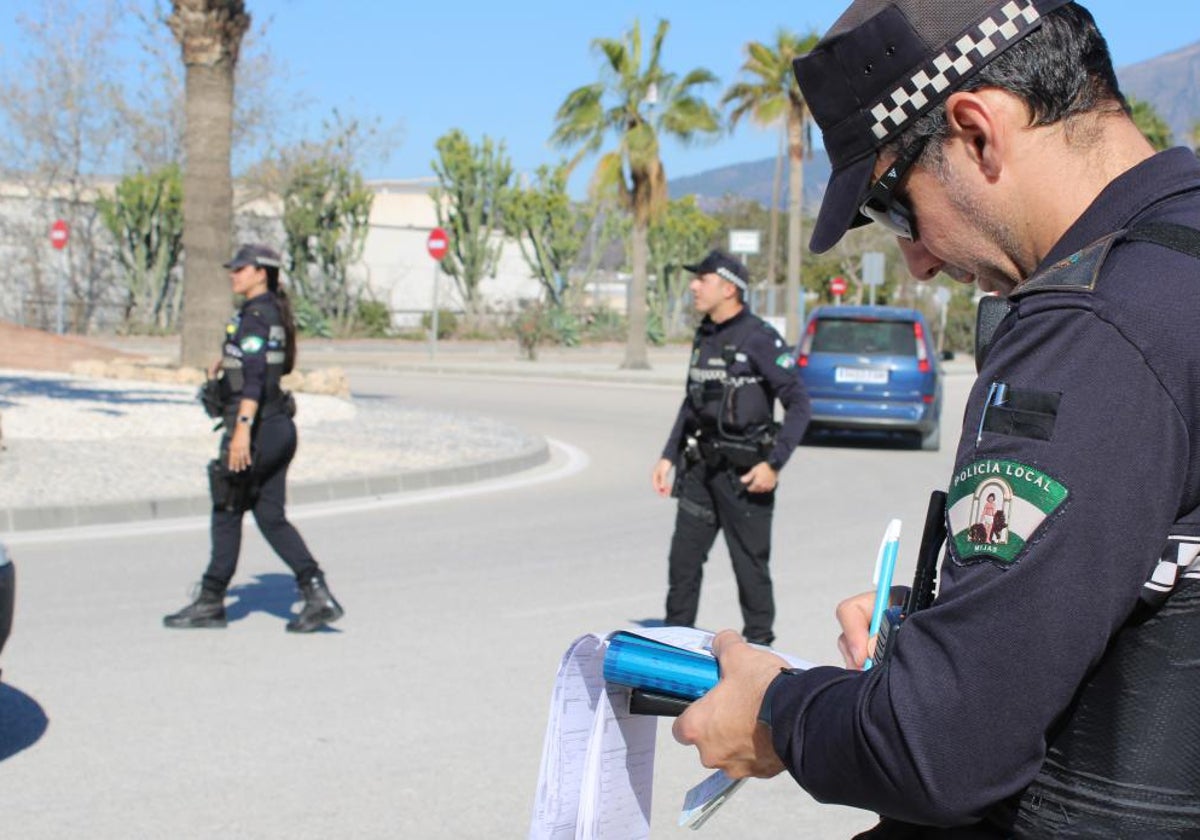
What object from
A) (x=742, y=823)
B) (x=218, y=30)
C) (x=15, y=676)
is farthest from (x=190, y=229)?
(x=742, y=823)

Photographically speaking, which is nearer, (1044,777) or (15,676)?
(1044,777)

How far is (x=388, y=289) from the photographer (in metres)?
48.5

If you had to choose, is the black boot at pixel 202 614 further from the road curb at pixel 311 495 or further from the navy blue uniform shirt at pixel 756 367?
the road curb at pixel 311 495

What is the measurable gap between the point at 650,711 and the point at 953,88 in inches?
33.2

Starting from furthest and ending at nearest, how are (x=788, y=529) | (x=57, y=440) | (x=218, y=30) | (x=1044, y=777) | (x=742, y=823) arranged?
1. (x=218, y=30)
2. (x=57, y=440)
3. (x=788, y=529)
4. (x=742, y=823)
5. (x=1044, y=777)

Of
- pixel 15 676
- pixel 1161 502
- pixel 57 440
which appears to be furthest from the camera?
pixel 57 440

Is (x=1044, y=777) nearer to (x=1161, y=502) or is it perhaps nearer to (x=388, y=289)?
(x=1161, y=502)

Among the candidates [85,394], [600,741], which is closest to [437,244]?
[85,394]

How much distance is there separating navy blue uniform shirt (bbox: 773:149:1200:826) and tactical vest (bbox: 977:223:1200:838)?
2 centimetres

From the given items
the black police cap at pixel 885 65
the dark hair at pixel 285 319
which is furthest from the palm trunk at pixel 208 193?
the black police cap at pixel 885 65

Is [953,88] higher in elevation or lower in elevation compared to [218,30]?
lower

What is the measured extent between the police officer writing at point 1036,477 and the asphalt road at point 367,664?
124 inches

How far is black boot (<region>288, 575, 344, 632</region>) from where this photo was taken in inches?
278

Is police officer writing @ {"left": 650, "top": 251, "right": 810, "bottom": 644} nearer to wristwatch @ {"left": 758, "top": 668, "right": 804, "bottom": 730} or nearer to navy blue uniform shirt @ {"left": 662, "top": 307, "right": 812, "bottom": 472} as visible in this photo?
navy blue uniform shirt @ {"left": 662, "top": 307, "right": 812, "bottom": 472}
